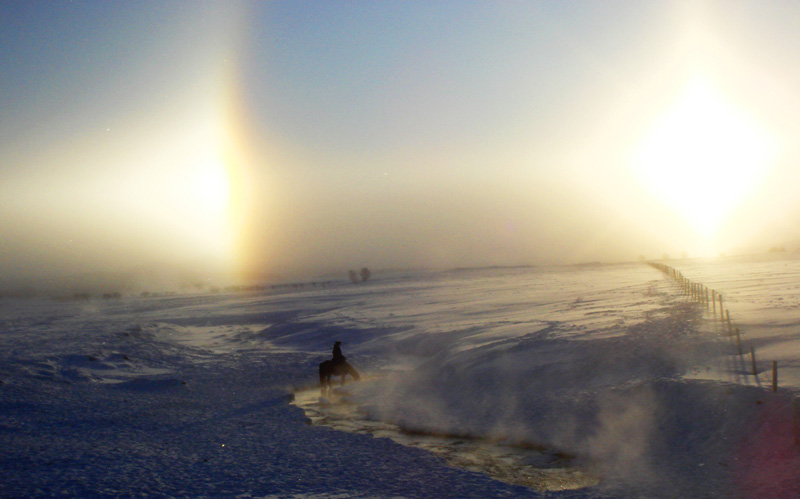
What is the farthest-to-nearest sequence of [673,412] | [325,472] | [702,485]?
[673,412] < [325,472] < [702,485]

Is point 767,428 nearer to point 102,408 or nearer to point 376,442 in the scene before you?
point 376,442

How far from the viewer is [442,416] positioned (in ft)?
50.5

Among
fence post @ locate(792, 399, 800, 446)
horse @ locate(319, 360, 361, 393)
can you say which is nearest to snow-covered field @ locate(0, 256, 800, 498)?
fence post @ locate(792, 399, 800, 446)

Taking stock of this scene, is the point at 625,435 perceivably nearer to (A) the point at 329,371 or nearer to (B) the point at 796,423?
(B) the point at 796,423

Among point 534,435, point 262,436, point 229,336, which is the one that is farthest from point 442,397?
point 229,336

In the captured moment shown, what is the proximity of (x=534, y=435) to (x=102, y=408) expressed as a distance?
12.2m

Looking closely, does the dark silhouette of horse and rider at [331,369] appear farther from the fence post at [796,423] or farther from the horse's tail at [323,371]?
Answer: the fence post at [796,423]

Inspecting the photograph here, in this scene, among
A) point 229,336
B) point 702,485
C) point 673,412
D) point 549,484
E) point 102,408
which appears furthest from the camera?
point 229,336

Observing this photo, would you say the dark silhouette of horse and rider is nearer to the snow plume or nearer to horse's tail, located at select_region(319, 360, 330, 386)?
horse's tail, located at select_region(319, 360, 330, 386)

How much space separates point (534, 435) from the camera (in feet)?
42.6

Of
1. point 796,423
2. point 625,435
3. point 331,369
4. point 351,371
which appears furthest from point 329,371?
point 796,423

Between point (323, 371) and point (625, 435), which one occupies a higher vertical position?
point (323, 371)

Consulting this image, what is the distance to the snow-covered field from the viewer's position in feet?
32.3

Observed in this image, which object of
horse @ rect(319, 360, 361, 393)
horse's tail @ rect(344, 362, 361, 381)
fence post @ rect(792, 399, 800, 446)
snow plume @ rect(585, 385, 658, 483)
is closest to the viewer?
fence post @ rect(792, 399, 800, 446)
